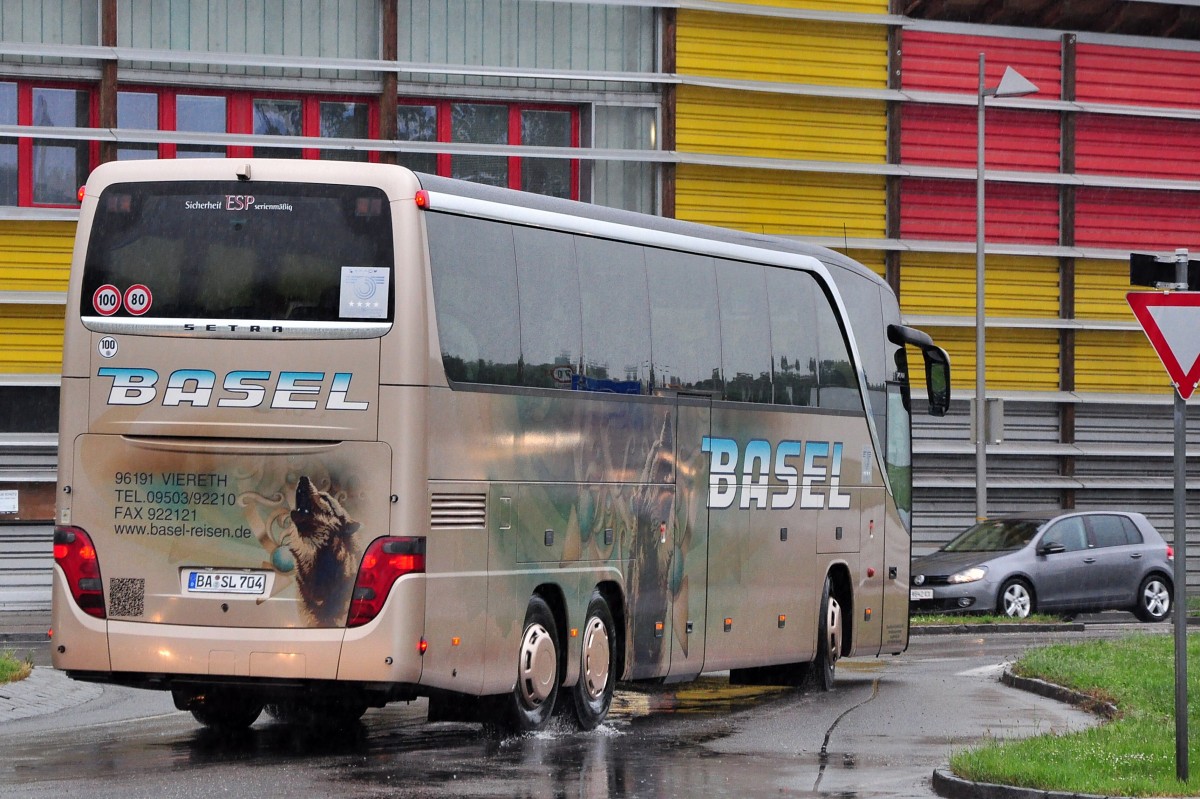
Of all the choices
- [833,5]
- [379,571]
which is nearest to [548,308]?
[379,571]

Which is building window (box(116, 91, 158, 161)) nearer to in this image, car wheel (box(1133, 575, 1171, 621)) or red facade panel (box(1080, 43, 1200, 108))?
car wheel (box(1133, 575, 1171, 621))

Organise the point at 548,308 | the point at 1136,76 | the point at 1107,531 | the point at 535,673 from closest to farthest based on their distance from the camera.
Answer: the point at 535,673, the point at 548,308, the point at 1107,531, the point at 1136,76

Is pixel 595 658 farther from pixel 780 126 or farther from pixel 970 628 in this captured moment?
pixel 780 126

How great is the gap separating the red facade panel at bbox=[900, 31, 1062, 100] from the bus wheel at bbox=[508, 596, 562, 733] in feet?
73.3

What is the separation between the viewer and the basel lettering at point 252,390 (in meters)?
11.8

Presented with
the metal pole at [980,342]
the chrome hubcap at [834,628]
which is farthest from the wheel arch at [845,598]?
the metal pole at [980,342]

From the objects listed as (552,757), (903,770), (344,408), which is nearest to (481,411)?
(344,408)

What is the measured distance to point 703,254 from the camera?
15.7 m

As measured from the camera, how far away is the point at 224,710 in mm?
13500

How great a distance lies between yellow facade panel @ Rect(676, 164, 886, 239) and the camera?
1278 inches

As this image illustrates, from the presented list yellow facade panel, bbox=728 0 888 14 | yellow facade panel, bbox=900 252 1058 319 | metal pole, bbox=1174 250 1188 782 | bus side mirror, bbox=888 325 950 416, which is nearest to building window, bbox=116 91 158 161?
yellow facade panel, bbox=728 0 888 14

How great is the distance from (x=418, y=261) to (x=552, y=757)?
9.84 ft

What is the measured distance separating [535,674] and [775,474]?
4.25 meters

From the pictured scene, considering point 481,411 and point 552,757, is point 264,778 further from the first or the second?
point 481,411
